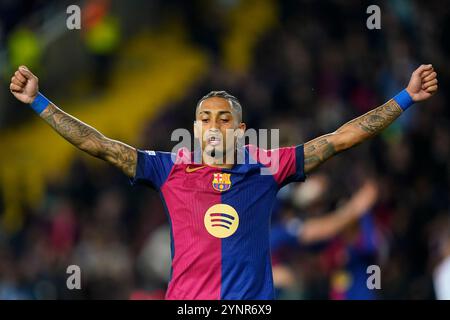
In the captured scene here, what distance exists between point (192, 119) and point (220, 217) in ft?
27.8

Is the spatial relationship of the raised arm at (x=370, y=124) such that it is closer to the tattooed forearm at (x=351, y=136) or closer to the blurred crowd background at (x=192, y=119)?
the tattooed forearm at (x=351, y=136)

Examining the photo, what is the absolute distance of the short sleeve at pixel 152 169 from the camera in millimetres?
6953

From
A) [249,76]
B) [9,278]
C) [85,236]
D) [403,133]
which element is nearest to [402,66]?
[403,133]

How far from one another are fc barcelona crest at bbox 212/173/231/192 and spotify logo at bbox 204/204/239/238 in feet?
0.39

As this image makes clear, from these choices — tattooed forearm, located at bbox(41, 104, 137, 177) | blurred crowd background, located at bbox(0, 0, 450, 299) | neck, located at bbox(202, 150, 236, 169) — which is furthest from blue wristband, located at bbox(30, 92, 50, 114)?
blurred crowd background, located at bbox(0, 0, 450, 299)

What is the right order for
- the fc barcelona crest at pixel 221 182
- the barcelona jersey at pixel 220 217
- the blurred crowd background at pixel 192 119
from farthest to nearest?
1. the blurred crowd background at pixel 192 119
2. the fc barcelona crest at pixel 221 182
3. the barcelona jersey at pixel 220 217

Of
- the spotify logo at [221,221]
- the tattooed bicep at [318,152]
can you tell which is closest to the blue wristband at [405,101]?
the tattooed bicep at [318,152]

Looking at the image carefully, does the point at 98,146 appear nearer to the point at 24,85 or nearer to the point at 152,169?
the point at 152,169

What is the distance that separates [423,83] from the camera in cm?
705

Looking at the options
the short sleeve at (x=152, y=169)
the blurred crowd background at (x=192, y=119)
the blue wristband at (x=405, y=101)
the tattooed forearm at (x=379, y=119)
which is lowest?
the short sleeve at (x=152, y=169)

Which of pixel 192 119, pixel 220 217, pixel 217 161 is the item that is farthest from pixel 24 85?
pixel 192 119

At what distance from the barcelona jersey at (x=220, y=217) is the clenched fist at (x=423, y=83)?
29.6 inches

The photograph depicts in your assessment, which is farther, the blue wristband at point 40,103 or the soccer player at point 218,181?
the blue wristband at point 40,103

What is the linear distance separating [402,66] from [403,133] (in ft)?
4.15
